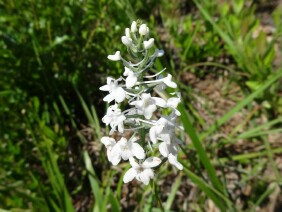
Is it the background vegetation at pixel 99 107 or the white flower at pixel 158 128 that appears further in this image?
the background vegetation at pixel 99 107

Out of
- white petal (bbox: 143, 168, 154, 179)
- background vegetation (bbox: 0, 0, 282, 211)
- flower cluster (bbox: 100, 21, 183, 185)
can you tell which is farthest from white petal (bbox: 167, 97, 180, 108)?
background vegetation (bbox: 0, 0, 282, 211)

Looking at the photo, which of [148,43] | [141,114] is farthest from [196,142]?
[148,43]

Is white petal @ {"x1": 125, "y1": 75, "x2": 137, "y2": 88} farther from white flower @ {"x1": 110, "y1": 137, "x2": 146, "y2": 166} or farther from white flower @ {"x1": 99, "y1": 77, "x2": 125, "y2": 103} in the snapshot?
white flower @ {"x1": 110, "y1": 137, "x2": 146, "y2": 166}

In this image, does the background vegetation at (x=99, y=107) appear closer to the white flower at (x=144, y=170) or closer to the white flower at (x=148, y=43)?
the white flower at (x=144, y=170)

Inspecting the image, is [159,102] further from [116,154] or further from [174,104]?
[116,154]

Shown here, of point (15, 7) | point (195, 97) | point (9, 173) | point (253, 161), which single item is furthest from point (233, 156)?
point (15, 7)

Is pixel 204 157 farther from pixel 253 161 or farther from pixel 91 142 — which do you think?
pixel 91 142

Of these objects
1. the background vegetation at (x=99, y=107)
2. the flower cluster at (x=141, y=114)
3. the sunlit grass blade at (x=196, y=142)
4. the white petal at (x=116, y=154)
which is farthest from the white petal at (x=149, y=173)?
the background vegetation at (x=99, y=107)
